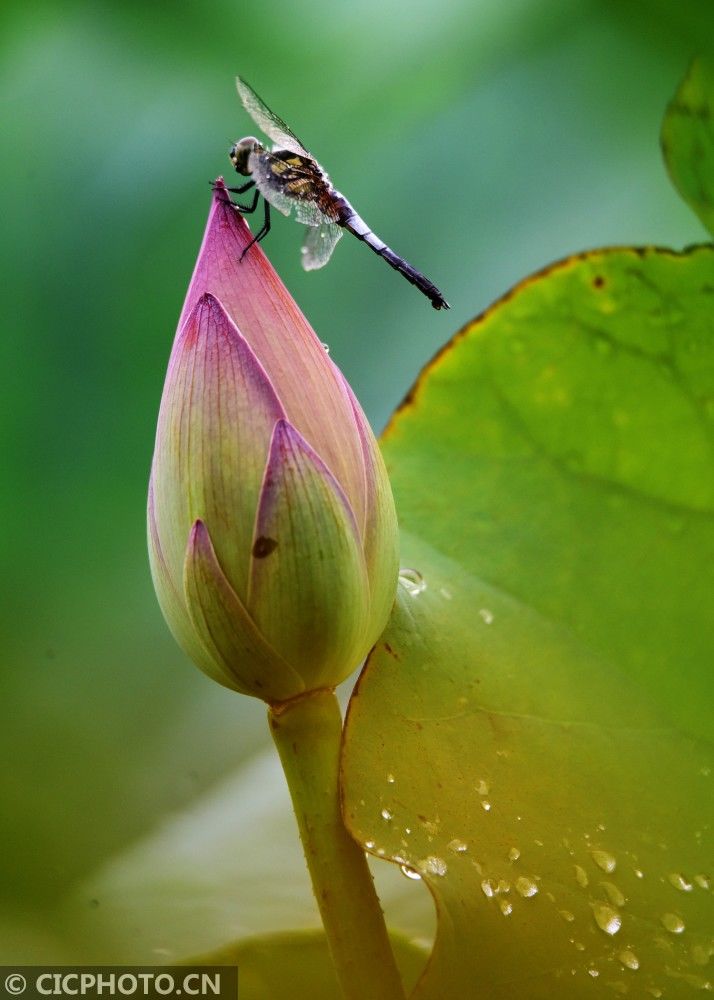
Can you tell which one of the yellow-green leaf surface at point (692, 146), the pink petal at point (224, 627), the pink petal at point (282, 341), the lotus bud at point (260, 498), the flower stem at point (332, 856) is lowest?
the flower stem at point (332, 856)

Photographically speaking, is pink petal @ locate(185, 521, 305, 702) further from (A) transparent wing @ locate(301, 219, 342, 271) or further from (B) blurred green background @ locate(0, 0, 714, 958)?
(B) blurred green background @ locate(0, 0, 714, 958)

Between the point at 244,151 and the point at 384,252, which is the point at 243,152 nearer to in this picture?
the point at 244,151

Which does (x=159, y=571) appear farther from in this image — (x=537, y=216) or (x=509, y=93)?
(x=509, y=93)

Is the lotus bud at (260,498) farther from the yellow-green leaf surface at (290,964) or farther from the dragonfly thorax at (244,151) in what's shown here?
the yellow-green leaf surface at (290,964)

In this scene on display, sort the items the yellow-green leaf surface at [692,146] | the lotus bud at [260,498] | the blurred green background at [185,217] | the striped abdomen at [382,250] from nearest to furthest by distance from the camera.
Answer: the lotus bud at [260,498] < the yellow-green leaf surface at [692,146] < the striped abdomen at [382,250] < the blurred green background at [185,217]

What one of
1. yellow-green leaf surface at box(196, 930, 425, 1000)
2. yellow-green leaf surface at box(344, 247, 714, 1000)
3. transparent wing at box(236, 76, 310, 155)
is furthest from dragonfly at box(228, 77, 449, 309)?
yellow-green leaf surface at box(196, 930, 425, 1000)

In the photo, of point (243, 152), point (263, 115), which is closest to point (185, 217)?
point (263, 115)

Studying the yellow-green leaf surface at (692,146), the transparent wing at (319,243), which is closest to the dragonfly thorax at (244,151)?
the transparent wing at (319,243)
